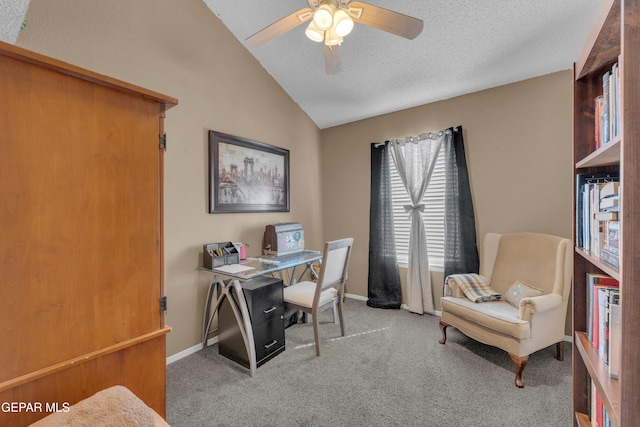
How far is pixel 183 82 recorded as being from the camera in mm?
2402

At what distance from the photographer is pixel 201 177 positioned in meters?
2.53

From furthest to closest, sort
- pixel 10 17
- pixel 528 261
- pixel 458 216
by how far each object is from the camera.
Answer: pixel 458 216
pixel 528 261
pixel 10 17

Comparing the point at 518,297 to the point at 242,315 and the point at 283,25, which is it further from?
the point at 283,25

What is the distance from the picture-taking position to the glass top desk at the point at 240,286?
2123mm

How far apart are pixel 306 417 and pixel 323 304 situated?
3.07 ft

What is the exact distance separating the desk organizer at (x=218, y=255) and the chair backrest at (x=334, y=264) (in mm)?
819

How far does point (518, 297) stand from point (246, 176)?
271 cm

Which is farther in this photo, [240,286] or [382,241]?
[382,241]

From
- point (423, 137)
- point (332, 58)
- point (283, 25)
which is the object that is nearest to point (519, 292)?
point (423, 137)

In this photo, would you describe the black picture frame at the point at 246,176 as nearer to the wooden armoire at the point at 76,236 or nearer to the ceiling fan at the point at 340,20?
the ceiling fan at the point at 340,20

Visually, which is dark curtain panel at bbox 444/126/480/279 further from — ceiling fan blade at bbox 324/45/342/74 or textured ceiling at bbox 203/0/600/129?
ceiling fan blade at bbox 324/45/342/74

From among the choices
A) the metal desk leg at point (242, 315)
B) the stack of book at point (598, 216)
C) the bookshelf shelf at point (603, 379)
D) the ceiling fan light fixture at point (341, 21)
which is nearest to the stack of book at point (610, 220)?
the stack of book at point (598, 216)

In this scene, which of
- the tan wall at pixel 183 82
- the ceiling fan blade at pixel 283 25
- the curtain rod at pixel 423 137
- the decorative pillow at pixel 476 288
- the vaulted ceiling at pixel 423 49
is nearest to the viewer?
the ceiling fan blade at pixel 283 25

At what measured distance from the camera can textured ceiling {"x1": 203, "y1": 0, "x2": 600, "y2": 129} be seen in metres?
2.04
